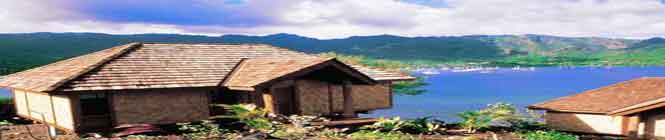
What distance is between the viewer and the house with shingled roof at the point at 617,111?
17.2 m

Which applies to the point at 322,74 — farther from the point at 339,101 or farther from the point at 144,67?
the point at 144,67

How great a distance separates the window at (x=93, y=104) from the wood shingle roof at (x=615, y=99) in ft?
59.6

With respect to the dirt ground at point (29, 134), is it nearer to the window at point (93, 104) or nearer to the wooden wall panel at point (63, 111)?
the wooden wall panel at point (63, 111)

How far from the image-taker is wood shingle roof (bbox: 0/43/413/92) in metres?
17.5

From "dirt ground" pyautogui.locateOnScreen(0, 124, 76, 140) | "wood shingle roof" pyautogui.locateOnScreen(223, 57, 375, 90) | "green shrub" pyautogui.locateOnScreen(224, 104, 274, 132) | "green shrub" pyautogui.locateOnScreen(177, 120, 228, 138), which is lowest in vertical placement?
"dirt ground" pyautogui.locateOnScreen(0, 124, 76, 140)

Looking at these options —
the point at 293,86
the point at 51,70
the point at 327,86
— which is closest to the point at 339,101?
the point at 327,86

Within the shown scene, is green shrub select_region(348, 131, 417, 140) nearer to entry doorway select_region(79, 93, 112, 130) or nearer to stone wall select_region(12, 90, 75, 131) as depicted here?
entry doorway select_region(79, 93, 112, 130)

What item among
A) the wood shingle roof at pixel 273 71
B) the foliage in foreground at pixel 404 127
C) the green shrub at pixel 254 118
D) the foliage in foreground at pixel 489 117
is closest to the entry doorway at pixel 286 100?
the wood shingle roof at pixel 273 71

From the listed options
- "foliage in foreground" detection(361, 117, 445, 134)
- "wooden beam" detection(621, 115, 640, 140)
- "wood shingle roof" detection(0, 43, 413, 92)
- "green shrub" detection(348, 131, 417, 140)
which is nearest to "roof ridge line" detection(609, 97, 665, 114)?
"wooden beam" detection(621, 115, 640, 140)

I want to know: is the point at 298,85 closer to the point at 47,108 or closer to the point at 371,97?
the point at 371,97

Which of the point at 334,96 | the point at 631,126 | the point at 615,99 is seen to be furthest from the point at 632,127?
the point at 334,96

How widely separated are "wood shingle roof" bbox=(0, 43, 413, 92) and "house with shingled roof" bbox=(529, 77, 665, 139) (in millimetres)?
7173

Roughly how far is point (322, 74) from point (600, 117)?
11225mm

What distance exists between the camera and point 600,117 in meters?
18.6
